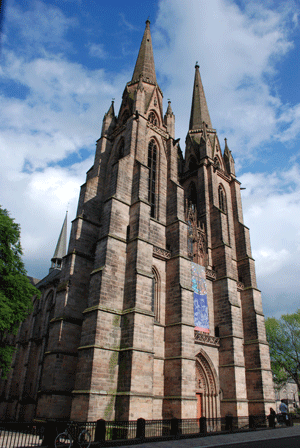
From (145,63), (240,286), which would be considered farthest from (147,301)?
(145,63)

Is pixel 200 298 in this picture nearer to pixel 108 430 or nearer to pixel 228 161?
pixel 108 430

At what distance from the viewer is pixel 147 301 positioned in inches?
702

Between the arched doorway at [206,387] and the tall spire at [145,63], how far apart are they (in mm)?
25979

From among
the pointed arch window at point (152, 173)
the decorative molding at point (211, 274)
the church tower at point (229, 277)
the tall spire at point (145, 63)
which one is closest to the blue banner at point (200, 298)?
the decorative molding at point (211, 274)

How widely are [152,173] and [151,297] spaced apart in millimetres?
11481

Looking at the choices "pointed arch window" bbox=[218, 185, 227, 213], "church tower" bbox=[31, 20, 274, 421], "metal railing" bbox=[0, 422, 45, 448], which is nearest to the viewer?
"metal railing" bbox=[0, 422, 45, 448]

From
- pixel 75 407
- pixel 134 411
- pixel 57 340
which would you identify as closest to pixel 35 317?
pixel 57 340

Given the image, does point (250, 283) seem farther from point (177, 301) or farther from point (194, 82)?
point (194, 82)

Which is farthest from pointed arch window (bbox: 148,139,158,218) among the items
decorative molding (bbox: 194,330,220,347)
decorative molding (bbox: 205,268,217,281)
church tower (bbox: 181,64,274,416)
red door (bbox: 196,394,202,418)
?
red door (bbox: 196,394,202,418)

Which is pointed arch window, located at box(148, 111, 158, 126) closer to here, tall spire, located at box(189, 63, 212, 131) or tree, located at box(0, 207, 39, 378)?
tall spire, located at box(189, 63, 212, 131)

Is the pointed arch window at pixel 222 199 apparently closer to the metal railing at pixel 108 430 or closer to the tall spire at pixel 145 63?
the tall spire at pixel 145 63

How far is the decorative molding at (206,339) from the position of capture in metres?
21.5

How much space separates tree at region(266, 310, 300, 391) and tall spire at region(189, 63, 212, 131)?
25.9 metres

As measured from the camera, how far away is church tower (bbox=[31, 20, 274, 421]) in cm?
1622
